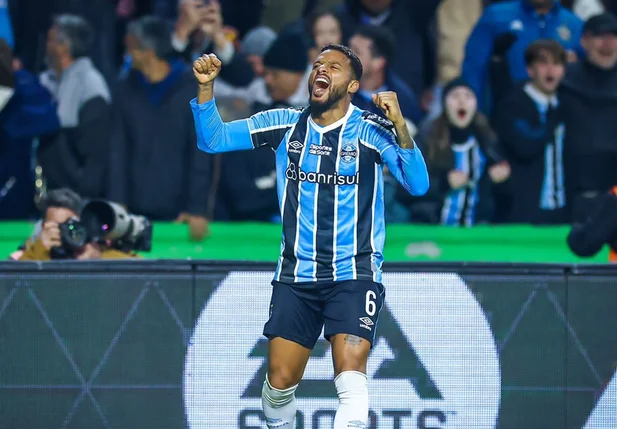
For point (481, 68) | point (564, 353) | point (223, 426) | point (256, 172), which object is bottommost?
point (223, 426)

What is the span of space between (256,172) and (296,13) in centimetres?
138

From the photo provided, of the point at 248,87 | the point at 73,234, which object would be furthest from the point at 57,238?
the point at 248,87

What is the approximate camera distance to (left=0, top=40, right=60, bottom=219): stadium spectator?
8.98m

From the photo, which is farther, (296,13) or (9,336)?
(296,13)

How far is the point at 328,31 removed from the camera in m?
9.09

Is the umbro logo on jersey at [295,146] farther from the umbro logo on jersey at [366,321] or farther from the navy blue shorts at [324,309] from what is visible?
the umbro logo on jersey at [366,321]

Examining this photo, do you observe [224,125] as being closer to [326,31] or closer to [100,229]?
[100,229]

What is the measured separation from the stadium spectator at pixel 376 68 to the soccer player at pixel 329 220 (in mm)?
3004

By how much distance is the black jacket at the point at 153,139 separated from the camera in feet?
29.2

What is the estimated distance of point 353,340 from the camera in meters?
5.80

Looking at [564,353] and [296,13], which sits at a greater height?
[296,13]

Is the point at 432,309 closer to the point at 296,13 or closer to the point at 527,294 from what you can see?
the point at 527,294

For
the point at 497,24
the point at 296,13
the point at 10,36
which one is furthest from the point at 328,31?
the point at 10,36

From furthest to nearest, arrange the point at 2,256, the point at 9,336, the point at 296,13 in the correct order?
the point at 296,13, the point at 2,256, the point at 9,336
